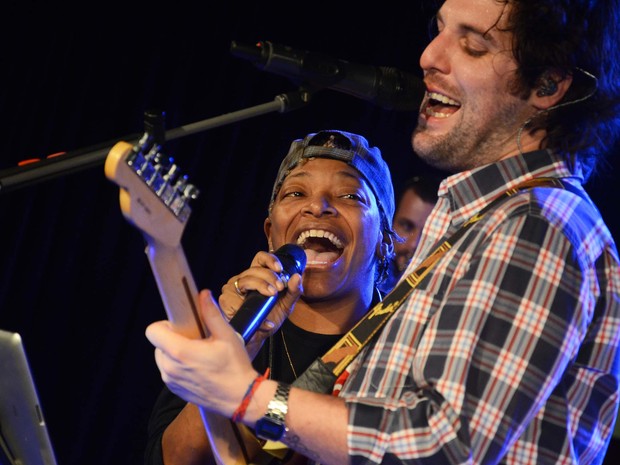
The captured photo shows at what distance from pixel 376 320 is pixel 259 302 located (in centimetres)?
35

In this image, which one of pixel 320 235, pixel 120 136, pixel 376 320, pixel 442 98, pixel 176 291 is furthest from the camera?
pixel 120 136

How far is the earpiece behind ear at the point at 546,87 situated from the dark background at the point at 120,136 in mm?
2018

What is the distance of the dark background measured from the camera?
3.84 m

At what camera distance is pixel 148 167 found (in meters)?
1.39

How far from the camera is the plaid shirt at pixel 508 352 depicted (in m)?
1.36

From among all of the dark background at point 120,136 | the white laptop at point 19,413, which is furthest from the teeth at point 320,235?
the dark background at point 120,136

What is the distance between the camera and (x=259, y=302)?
1.97 m

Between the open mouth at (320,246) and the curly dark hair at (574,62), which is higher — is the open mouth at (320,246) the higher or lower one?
the lower one

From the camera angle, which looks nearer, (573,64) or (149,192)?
(149,192)

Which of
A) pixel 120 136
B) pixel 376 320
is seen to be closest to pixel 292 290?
pixel 376 320

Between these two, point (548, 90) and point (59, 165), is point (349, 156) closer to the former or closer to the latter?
point (548, 90)

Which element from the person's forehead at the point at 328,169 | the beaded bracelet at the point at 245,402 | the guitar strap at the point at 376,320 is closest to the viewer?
the beaded bracelet at the point at 245,402

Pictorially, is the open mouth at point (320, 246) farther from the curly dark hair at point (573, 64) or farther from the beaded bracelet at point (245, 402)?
the beaded bracelet at point (245, 402)

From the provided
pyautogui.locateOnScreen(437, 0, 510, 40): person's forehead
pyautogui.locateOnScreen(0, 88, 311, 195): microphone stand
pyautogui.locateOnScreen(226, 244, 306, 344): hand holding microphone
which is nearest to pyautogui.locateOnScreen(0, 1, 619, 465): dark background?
pyautogui.locateOnScreen(226, 244, 306, 344): hand holding microphone
